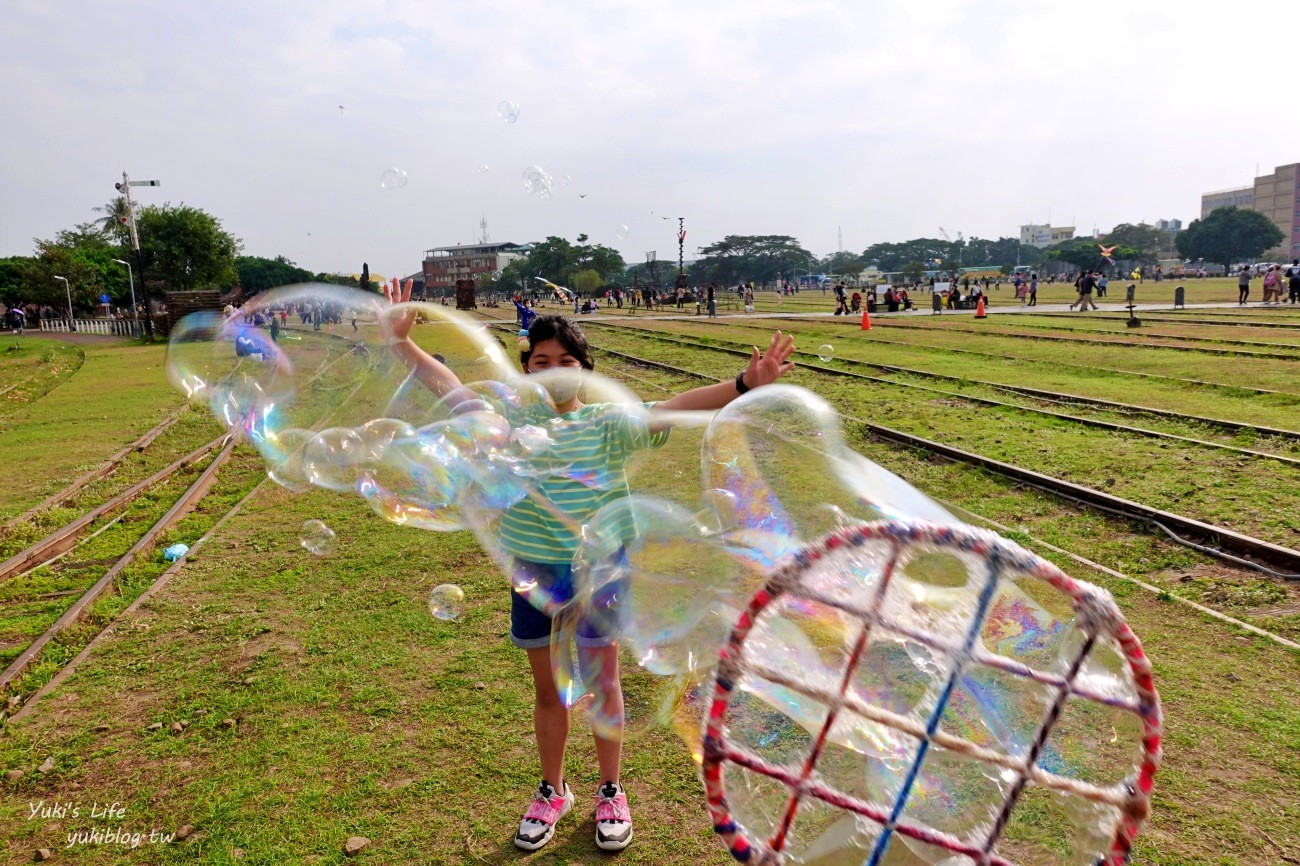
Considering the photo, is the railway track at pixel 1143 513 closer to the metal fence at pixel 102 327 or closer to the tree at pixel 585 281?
the metal fence at pixel 102 327

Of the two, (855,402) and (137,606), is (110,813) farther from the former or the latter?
(855,402)

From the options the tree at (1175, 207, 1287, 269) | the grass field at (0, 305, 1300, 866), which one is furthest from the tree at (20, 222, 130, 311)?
the tree at (1175, 207, 1287, 269)

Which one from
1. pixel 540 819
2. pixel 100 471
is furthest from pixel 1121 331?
pixel 540 819

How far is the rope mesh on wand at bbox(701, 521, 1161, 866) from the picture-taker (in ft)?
5.94

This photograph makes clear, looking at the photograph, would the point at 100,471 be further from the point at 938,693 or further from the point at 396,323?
the point at 938,693

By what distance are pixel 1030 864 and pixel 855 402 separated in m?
13.2

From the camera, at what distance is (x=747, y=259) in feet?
538

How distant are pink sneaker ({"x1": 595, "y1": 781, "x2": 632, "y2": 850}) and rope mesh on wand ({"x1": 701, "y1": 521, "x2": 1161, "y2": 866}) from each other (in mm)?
1998

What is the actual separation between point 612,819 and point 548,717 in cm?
58

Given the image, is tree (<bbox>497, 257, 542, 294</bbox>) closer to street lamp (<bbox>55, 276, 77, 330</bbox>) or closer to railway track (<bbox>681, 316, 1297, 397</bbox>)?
street lamp (<bbox>55, 276, 77, 330</bbox>)

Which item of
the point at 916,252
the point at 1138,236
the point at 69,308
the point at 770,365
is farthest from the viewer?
the point at 916,252

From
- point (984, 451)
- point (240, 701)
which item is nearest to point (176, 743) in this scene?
point (240, 701)

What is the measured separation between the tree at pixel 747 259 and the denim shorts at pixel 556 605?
16026 centimetres

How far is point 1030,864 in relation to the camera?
3318mm
